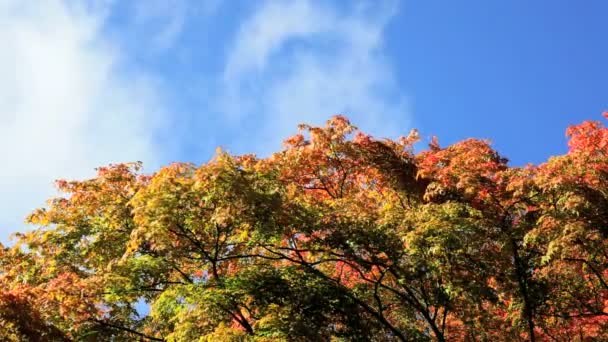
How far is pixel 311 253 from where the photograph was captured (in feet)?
38.8

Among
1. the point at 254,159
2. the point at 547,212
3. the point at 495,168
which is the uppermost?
the point at 254,159

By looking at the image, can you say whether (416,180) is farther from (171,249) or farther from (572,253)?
(171,249)

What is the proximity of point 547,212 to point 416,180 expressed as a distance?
4046 mm

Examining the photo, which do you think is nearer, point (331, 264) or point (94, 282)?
point (94, 282)

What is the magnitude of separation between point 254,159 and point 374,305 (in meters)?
6.01

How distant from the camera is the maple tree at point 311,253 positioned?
10164 millimetres

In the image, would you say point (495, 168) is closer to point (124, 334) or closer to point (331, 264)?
point (331, 264)

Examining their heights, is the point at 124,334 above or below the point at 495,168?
below

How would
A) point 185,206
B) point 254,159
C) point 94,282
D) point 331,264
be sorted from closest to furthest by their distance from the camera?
point 185,206 < point 94,282 < point 331,264 < point 254,159

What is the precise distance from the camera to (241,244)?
38.0 ft

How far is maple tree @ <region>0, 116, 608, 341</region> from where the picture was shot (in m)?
10.2

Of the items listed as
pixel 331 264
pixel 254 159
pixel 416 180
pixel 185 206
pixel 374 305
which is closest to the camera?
pixel 185 206

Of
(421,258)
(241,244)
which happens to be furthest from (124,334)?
(421,258)

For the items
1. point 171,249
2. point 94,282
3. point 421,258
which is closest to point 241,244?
point 171,249
